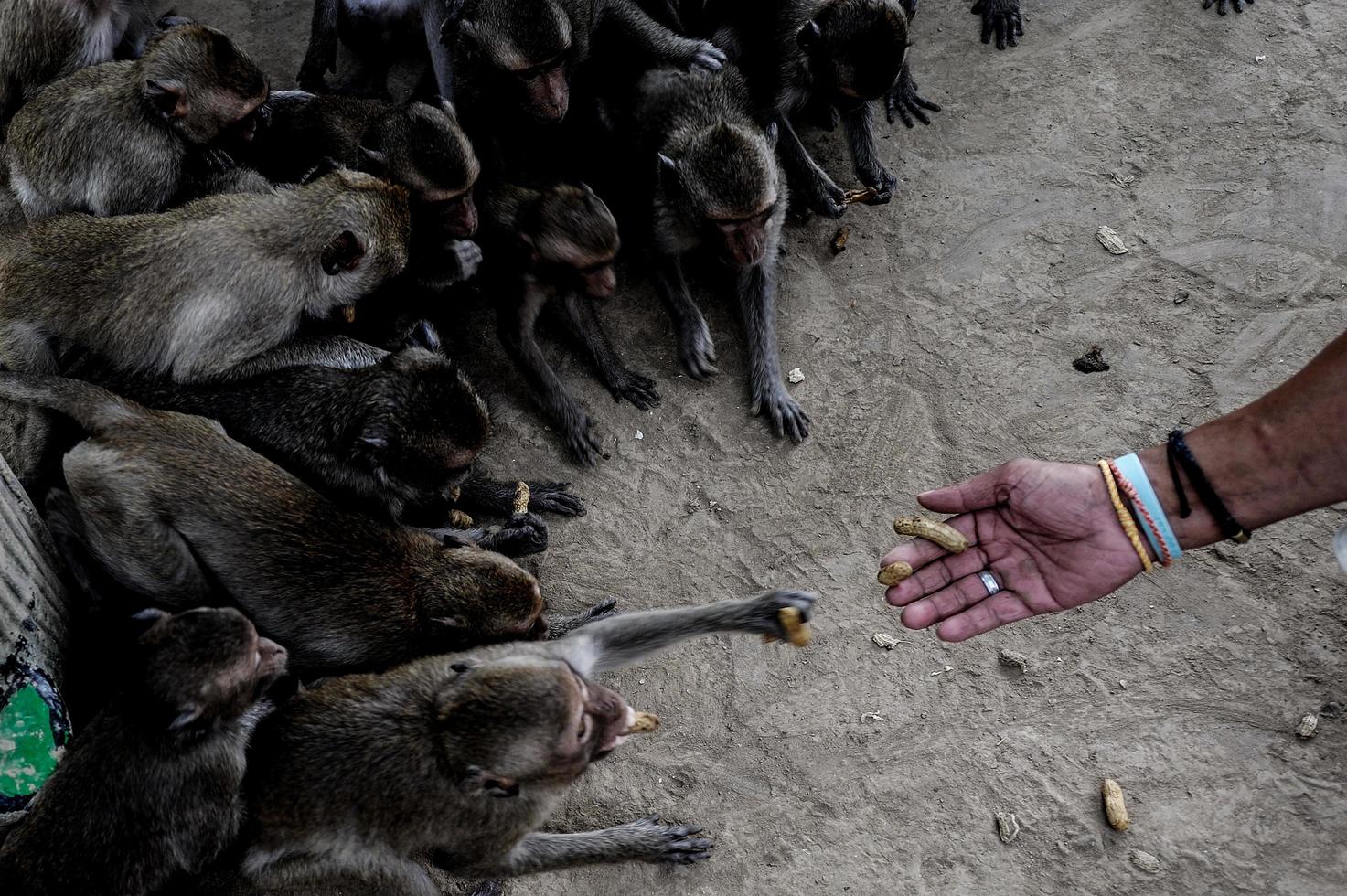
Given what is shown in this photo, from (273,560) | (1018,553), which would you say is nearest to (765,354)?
(1018,553)

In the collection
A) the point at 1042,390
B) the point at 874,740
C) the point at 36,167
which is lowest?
the point at 874,740

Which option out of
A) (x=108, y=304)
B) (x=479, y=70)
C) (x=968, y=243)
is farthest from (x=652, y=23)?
(x=108, y=304)

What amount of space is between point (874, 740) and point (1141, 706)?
49.0 inches

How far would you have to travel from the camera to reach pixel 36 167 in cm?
566

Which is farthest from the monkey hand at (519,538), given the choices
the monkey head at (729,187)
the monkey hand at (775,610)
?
the monkey head at (729,187)

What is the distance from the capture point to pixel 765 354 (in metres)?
6.21

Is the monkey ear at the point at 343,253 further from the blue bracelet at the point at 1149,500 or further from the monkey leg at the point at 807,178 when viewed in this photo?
the blue bracelet at the point at 1149,500

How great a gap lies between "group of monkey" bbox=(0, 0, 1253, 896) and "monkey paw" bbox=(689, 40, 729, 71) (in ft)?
0.06

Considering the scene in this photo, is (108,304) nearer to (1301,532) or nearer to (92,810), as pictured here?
(92,810)

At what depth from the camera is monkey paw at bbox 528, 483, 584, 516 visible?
5.79 meters

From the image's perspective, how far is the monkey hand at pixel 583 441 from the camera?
602cm

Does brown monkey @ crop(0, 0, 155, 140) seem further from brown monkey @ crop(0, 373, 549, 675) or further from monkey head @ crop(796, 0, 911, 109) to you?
monkey head @ crop(796, 0, 911, 109)

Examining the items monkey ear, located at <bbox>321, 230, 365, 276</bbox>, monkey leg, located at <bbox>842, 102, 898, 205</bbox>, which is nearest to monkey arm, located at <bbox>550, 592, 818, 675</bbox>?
monkey ear, located at <bbox>321, 230, 365, 276</bbox>

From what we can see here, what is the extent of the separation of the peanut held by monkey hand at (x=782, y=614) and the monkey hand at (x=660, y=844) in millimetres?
1043
